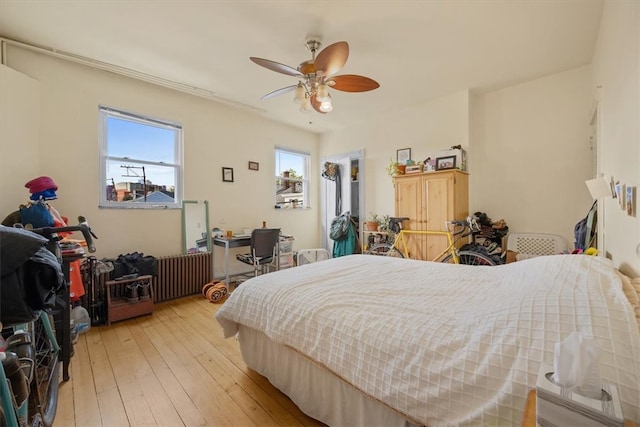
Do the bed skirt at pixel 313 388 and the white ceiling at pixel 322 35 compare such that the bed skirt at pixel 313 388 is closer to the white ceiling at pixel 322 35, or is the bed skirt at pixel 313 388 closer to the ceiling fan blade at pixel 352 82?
the ceiling fan blade at pixel 352 82

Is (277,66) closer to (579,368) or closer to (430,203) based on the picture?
(579,368)

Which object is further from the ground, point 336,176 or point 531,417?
point 336,176

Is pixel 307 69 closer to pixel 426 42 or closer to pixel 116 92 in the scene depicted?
pixel 426 42

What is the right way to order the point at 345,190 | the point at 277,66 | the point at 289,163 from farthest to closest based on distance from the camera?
the point at 289,163, the point at 345,190, the point at 277,66

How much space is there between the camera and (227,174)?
14.0ft

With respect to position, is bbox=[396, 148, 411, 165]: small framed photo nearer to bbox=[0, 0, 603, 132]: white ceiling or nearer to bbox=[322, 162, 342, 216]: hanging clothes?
bbox=[0, 0, 603, 132]: white ceiling

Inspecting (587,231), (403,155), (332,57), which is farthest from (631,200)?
(403,155)

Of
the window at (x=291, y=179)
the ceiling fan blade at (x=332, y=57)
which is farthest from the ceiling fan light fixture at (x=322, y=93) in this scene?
the window at (x=291, y=179)

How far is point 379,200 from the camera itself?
479 centimetres

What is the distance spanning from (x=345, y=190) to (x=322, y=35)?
304 centimetres

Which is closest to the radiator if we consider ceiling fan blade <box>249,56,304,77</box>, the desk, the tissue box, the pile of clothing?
the desk

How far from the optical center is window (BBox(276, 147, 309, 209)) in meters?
5.11

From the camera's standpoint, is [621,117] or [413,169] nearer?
[621,117]

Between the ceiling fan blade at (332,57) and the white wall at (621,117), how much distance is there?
156 cm
